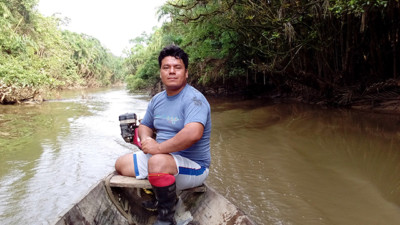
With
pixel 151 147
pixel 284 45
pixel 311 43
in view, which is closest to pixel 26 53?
pixel 284 45

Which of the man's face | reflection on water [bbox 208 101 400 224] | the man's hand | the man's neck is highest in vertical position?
the man's face

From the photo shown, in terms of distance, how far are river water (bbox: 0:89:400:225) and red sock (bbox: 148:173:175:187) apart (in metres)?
0.76

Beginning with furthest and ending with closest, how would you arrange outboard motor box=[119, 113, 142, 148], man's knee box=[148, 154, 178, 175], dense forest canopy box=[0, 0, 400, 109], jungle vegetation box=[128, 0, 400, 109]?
1. dense forest canopy box=[0, 0, 400, 109]
2. jungle vegetation box=[128, 0, 400, 109]
3. outboard motor box=[119, 113, 142, 148]
4. man's knee box=[148, 154, 178, 175]

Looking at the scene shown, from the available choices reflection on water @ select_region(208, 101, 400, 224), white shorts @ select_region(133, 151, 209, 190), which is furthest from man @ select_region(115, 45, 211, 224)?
reflection on water @ select_region(208, 101, 400, 224)

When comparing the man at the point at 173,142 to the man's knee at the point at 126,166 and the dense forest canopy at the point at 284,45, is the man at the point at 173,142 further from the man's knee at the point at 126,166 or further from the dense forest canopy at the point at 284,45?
the dense forest canopy at the point at 284,45

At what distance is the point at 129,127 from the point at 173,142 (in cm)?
90

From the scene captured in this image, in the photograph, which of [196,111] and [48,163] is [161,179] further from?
[48,163]

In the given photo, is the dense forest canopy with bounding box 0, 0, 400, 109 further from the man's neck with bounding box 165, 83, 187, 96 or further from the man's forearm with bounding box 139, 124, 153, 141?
the man's forearm with bounding box 139, 124, 153, 141

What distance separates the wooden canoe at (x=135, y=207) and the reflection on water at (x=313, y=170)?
1.08m

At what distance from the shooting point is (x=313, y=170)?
483cm

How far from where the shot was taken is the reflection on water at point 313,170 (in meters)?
3.45

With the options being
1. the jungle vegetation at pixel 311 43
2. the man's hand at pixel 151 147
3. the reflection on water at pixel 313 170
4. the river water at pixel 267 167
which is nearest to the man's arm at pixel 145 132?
the man's hand at pixel 151 147

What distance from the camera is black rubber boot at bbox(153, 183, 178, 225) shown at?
Answer: 7.26ft

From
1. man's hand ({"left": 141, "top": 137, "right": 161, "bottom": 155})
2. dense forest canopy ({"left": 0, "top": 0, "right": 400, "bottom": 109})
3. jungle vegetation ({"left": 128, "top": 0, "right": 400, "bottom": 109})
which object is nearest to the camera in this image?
man's hand ({"left": 141, "top": 137, "right": 161, "bottom": 155})
